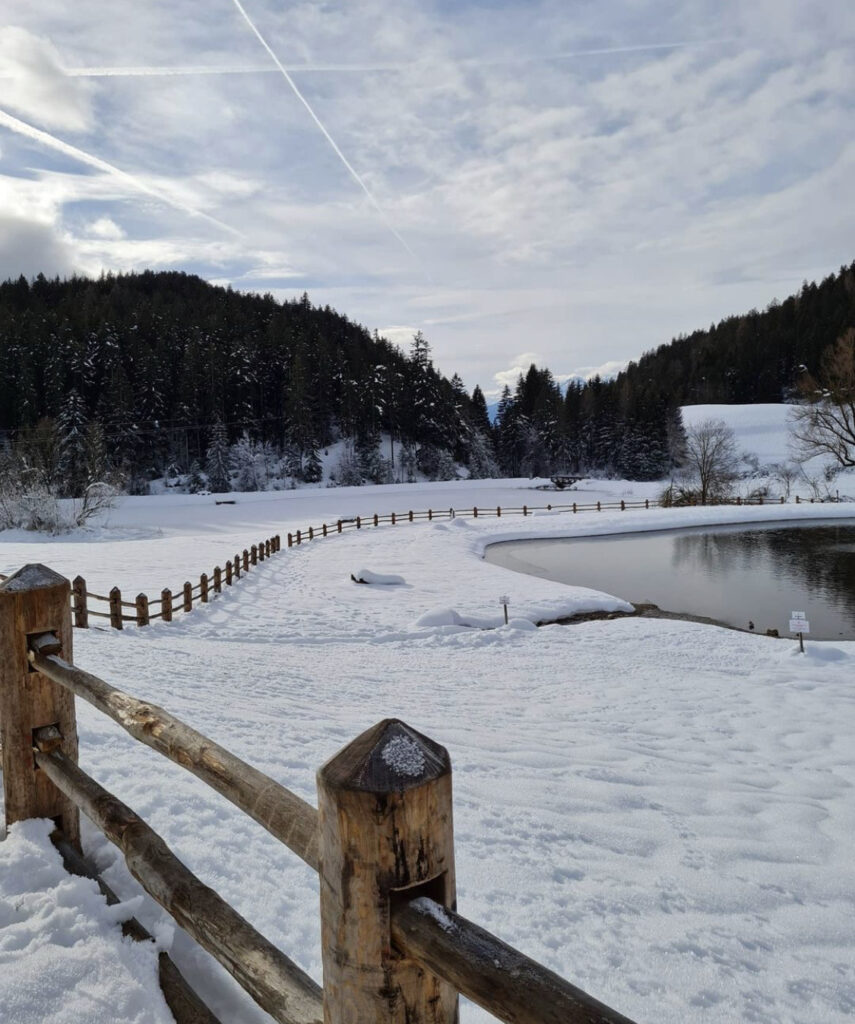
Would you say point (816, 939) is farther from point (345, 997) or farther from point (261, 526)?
point (261, 526)

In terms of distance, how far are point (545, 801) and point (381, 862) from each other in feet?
15.3

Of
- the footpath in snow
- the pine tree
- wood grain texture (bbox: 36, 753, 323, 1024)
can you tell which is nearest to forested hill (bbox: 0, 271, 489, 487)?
the pine tree

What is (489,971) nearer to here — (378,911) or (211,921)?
(378,911)

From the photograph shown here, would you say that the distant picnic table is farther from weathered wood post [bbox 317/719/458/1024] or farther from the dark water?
weathered wood post [bbox 317/719/458/1024]

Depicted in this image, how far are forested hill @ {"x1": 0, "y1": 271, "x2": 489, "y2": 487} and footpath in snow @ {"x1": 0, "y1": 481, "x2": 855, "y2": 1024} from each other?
54.6 meters

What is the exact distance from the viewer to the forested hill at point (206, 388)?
64812 millimetres

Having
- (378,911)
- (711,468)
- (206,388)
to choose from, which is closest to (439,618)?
(378,911)

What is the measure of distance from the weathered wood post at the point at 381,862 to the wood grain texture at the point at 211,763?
5.1 inches

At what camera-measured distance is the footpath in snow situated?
2826 mm

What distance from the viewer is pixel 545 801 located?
17.6ft

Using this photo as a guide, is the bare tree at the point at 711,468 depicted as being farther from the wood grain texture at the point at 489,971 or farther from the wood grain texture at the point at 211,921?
the wood grain texture at the point at 489,971

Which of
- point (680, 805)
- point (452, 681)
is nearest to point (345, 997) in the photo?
point (680, 805)

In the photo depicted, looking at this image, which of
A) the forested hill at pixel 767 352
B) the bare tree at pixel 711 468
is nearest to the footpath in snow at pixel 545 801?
the bare tree at pixel 711 468

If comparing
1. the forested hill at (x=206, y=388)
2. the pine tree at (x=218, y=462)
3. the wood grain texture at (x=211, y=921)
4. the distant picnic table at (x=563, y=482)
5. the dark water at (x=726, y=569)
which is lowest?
the dark water at (x=726, y=569)
